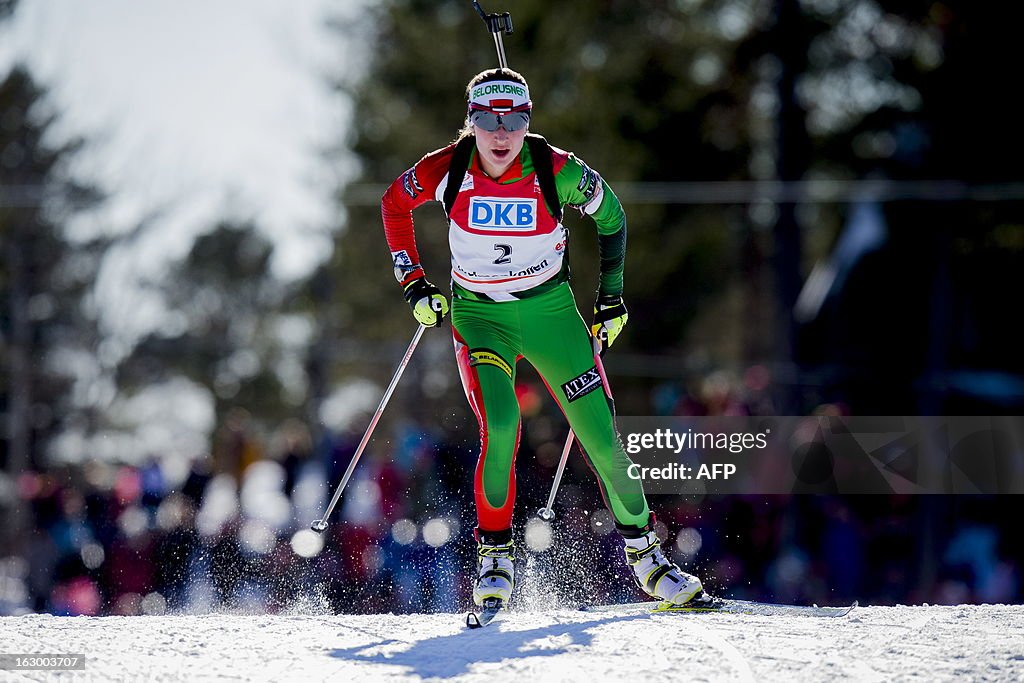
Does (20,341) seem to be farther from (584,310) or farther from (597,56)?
(597,56)

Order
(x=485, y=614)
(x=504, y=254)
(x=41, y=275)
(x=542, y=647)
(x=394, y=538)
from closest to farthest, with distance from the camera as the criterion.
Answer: (x=542, y=647) < (x=485, y=614) < (x=504, y=254) < (x=394, y=538) < (x=41, y=275)

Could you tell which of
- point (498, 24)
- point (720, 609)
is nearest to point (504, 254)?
point (498, 24)

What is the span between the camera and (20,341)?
779 inches

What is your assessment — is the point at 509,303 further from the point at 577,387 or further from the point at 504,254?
the point at 577,387

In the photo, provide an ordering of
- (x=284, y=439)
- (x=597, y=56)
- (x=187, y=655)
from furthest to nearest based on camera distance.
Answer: (x=597, y=56) → (x=284, y=439) → (x=187, y=655)

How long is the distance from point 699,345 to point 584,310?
859cm

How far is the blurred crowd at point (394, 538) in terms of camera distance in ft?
31.8

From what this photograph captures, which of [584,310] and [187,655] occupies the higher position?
[584,310]

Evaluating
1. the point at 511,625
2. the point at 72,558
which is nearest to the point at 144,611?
the point at 72,558

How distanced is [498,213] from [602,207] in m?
0.62

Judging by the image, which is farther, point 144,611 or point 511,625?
point 144,611

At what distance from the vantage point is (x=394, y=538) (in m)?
10.2

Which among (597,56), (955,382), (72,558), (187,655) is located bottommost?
(187,655)

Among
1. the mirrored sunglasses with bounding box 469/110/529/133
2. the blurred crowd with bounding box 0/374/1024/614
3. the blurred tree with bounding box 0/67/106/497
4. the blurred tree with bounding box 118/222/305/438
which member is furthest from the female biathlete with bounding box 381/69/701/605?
the blurred tree with bounding box 118/222/305/438
